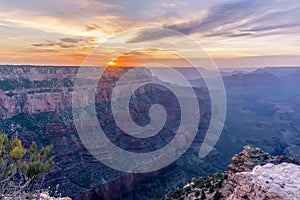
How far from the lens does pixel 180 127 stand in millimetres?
65125

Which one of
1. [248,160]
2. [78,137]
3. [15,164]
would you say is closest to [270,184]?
[248,160]

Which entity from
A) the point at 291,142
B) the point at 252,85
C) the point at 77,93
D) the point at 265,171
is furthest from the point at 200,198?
the point at 252,85

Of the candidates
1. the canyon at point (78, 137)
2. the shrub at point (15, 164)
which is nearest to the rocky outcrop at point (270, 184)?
the shrub at point (15, 164)

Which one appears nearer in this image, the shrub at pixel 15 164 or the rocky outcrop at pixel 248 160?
the shrub at pixel 15 164

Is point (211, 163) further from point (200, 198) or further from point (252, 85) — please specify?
point (252, 85)

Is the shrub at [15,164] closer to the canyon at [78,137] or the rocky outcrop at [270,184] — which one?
the rocky outcrop at [270,184]

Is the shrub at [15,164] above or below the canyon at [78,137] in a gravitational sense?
above

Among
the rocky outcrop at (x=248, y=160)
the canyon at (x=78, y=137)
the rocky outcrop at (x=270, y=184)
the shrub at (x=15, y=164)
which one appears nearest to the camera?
the shrub at (x=15, y=164)

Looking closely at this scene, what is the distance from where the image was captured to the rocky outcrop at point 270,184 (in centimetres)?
908

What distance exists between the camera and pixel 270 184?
9.48 metres

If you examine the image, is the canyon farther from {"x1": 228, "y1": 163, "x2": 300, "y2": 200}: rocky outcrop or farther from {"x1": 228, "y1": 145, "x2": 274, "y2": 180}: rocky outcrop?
{"x1": 228, "y1": 163, "x2": 300, "y2": 200}: rocky outcrop

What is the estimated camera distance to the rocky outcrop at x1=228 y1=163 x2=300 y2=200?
9078 mm

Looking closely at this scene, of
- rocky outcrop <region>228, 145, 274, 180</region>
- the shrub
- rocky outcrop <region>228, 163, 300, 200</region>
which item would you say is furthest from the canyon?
rocky outcrop <region>228, 163, 300, 200</region>

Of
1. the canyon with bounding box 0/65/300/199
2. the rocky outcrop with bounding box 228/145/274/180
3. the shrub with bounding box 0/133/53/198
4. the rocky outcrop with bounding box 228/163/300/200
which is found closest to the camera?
the shrub with bounding box 0/133/53/198
